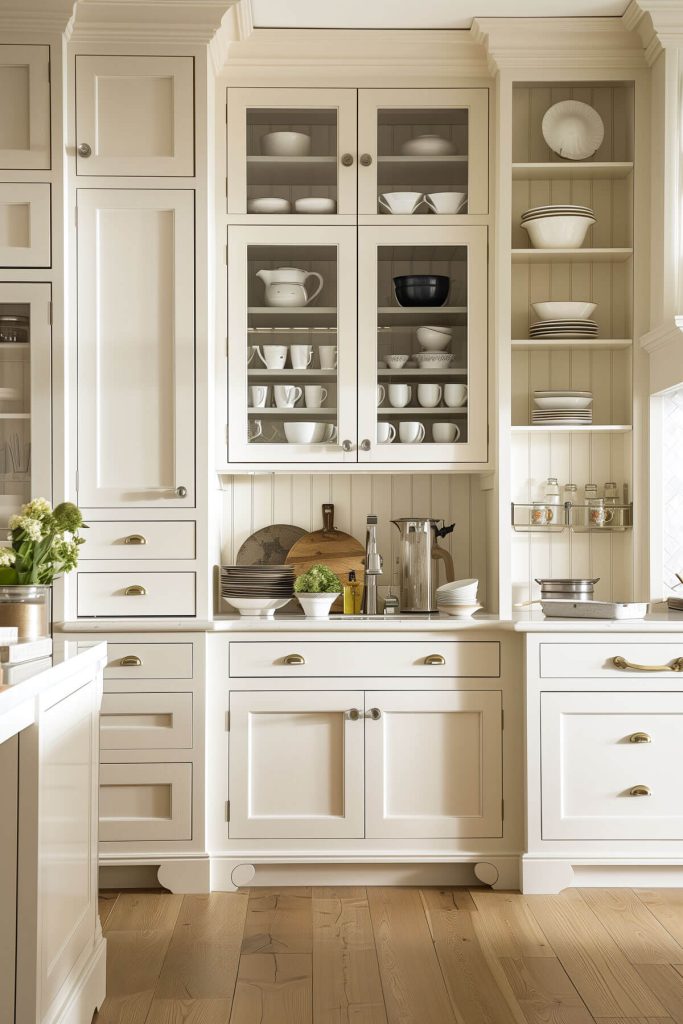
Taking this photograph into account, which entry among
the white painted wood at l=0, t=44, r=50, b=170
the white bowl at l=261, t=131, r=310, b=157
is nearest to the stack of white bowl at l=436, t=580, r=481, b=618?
the white bowl at l=261, t=131, r=310, b=157

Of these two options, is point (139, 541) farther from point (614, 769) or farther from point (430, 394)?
point (614, 769)

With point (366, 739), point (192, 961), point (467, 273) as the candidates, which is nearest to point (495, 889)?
point (366, 739)

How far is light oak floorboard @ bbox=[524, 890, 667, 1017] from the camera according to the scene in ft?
7.75

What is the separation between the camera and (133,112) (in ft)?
10.5

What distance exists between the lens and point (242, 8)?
10.3 feet

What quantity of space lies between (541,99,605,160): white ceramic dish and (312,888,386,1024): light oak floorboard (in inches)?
106

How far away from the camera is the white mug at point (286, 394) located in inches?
133

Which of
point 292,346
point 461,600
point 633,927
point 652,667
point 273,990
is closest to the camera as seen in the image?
point 273,990

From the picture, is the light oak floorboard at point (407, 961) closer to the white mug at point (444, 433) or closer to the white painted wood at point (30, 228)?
the white mug at point (444, 433)

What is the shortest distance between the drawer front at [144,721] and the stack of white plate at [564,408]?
1.58m

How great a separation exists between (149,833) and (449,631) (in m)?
1.18

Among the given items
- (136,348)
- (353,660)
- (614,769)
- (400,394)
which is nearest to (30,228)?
(136,348)

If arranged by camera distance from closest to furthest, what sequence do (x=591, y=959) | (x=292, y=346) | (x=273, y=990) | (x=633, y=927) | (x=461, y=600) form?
(x=273, y=990), (x=591, y=959), (x=633, y=927), (x=461, y=600), (x=292, y=346)

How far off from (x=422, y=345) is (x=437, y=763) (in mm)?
1426
